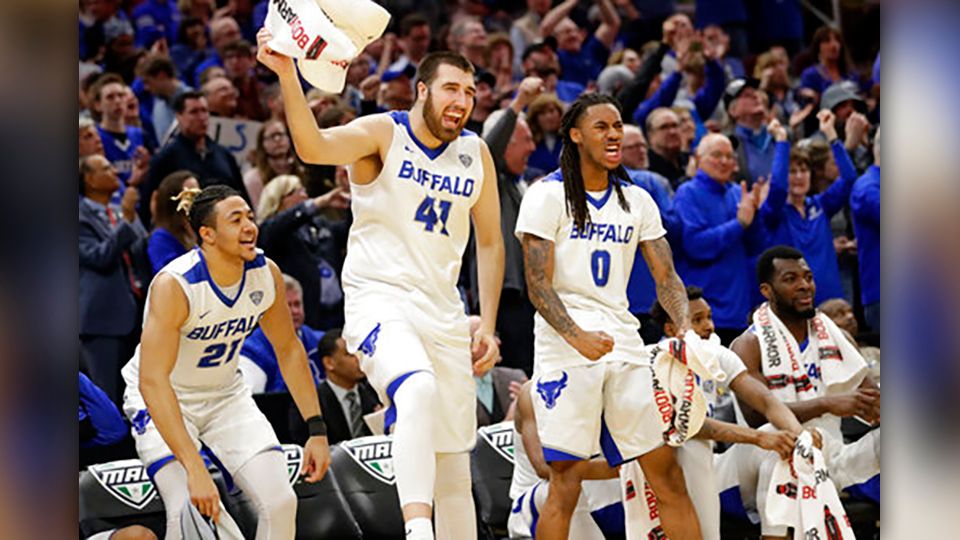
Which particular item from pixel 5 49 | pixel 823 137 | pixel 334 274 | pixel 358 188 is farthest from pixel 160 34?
pixel 5 49

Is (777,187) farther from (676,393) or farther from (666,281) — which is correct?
(676,393)

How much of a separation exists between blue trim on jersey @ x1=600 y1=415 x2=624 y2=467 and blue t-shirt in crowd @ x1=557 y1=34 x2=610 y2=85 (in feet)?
22.9

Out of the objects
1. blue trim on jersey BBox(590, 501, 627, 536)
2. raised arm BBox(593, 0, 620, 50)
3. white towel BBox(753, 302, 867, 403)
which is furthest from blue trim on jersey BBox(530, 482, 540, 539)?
raised arm BBox(593, 0, 620, 50)

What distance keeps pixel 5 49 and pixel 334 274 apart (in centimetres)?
826

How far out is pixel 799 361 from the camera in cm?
698

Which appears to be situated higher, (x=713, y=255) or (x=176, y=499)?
(x=713, y=255)

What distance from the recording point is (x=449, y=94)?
552 centimetres

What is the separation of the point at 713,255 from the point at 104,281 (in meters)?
3.95

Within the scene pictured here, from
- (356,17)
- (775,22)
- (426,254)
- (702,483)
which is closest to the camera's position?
(356,17)

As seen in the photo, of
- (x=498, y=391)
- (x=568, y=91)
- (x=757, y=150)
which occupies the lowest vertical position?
(x=498, y=391)

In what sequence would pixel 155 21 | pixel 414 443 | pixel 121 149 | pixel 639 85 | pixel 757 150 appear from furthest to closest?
pixel 155 21
pixel 757 150
pixel 639 85
pixel 121 149
pixel 414 443

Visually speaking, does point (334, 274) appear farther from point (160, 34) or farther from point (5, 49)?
point (5, 49)

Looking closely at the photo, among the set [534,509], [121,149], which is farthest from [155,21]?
[534,509]

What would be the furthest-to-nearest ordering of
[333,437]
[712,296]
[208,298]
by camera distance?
1. [712,296]
2. [333,437]
3. [208,298]
